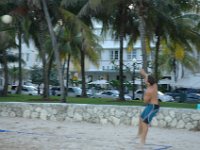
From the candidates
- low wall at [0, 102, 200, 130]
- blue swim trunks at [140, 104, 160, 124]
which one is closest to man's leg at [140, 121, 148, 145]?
blue swim trunks at [140, 104, 160, 124]

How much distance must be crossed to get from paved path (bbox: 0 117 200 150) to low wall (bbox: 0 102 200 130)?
0.40 meters

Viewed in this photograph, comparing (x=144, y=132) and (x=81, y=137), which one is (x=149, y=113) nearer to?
(x=144, y=132)

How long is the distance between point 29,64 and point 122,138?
6676 centimetres

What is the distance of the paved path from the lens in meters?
10.1

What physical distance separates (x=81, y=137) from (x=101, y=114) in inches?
148

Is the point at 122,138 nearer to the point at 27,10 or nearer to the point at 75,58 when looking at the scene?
the point at 27,10

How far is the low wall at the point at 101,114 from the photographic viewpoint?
14172 mm

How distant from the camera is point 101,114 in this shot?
15430 mm

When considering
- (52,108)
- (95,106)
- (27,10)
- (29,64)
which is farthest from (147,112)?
(29,64)

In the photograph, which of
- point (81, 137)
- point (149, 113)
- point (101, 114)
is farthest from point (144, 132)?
point (101, 114)

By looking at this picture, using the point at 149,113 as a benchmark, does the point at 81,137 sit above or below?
below

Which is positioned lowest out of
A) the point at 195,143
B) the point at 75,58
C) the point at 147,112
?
the point at 195,143

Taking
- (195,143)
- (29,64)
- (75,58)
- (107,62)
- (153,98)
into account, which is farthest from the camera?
(29,64)

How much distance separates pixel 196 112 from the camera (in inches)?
549
